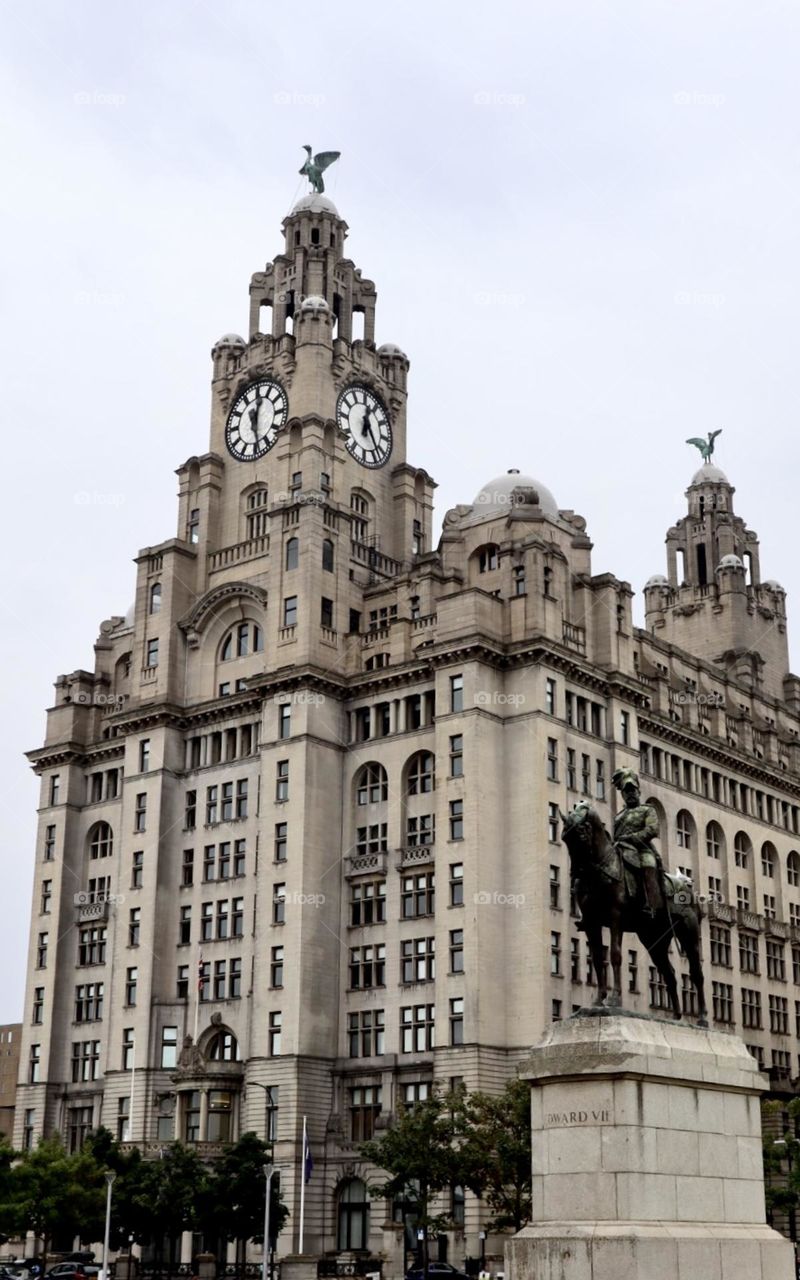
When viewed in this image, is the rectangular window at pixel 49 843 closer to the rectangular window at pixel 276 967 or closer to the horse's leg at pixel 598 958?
the rectangular window at pixel 276 967

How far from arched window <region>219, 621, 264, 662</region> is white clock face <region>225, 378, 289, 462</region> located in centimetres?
1254

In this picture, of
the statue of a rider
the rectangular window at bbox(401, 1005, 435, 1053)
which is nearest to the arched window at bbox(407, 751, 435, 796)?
the rectangular window at bbox(401, 1005, 435, 1053)

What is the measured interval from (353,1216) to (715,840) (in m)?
36.3

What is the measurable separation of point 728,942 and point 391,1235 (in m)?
32.8

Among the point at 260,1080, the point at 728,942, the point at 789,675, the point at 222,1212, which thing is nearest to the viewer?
the point at 222,1212

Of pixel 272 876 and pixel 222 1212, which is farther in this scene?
pixel 272 876

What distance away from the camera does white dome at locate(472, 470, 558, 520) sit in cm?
10463

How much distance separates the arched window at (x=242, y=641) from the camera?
10712 cm

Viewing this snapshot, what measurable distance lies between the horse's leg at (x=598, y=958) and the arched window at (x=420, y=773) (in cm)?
6046

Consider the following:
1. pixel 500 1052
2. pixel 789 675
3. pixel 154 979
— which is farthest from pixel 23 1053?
pixel 789 675

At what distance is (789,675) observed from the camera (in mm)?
130875

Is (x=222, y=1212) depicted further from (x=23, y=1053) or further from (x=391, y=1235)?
(x=23, y=1053)

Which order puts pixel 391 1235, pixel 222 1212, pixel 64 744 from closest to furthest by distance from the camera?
pixel 222 1212 → pixel 391 1235 → pixel 64 744

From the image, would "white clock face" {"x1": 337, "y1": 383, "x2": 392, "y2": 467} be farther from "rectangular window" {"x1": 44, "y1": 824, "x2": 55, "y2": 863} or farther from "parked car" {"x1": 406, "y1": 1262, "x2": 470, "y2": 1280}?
"parked car" {"x1": 406, "y1": 1262, "x2": 470, "y2": 1280}
